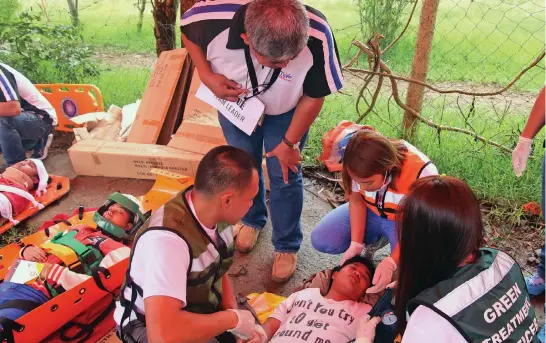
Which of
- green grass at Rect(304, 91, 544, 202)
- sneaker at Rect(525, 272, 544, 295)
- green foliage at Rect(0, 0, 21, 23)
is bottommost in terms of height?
sneaker at Rect(525, 272, 544, 295)

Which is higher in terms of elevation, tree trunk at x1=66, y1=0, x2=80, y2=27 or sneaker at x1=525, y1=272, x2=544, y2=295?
tree trunk at x1=66, y1=0, x2=80, y2=27

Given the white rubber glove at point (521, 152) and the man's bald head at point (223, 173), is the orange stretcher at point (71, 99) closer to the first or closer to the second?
the man's bald head at point (223, 173)

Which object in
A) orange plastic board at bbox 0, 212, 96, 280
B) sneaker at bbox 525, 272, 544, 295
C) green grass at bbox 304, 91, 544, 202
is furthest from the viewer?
green grass at bbox 304, 91, 544, 202

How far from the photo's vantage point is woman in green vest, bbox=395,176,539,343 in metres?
1.21

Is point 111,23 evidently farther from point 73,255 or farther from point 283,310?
point 283,310

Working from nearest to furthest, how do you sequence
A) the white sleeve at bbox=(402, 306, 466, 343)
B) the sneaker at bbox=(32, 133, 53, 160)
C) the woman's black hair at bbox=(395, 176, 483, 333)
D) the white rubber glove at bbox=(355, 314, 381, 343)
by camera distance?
the white sleeve at bbox=(402, 306, 466, 343) < the woman's black hair at bbox=(395, 176, 483, 333) < the white rubber glove at bbox=(355, 314, 381, 343) < the sneaker at bbox=(32, 133, 53, 160)

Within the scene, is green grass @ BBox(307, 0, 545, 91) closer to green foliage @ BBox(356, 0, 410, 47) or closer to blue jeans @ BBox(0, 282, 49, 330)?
green foliage @ BBox(356, 0, 410, 47)

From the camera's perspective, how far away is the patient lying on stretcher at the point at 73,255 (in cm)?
225

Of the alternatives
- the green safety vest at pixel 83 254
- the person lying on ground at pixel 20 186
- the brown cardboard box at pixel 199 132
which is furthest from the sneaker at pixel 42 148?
the green safety vest at pixel 83 254

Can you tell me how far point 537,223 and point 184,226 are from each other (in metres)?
2.70

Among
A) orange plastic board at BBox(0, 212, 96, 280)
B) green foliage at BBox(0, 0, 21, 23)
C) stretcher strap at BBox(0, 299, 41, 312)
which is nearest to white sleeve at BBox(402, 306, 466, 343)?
stretcher strap at BBox(0, 299, 41, 312)

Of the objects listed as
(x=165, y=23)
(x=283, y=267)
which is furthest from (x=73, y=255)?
(x=165, y=23)

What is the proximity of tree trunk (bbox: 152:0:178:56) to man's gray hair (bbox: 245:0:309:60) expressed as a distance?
9.99 feet

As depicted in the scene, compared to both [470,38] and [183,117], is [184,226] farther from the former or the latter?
[470,38]
